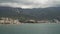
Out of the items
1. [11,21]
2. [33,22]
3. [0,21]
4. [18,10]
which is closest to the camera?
[0,21]

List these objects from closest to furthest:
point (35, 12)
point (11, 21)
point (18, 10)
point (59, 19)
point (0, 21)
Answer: point (0, 21) < point (11, 21) < point (59, 19) < point (18, 10) < point (35, 12)

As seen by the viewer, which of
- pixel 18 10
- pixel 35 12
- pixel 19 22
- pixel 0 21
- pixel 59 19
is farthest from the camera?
pixel 35 12

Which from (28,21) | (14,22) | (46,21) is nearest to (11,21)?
(14,22)

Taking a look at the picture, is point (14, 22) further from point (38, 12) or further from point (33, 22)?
point (38, 12)

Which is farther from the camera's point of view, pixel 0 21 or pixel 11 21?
pixel 11 21

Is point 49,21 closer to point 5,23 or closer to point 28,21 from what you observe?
point 28,21

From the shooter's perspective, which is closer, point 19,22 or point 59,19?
point 19,22

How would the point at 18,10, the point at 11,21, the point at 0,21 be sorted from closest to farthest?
the point at 0,21
the point at 11,21
the point at 18,10

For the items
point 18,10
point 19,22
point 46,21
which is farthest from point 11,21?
point 18,10

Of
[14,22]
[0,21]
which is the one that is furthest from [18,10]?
[0,21]
